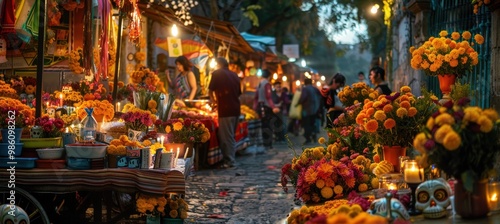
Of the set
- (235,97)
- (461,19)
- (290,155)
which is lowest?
(290,155)

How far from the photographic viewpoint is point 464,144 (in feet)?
16.4

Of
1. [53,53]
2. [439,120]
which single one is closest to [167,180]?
[439,120]

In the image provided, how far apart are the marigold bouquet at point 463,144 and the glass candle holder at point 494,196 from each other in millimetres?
469

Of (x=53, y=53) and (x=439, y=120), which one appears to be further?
(x=53, y=53)

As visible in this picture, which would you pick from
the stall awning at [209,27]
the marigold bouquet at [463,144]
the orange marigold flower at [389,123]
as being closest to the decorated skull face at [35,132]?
the orange marigold flower at [389,123]

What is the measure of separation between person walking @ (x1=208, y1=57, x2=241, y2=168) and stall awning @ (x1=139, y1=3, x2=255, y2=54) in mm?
2186

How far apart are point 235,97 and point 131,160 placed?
8023 mm

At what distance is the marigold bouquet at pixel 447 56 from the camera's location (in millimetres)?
8703

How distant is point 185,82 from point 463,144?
1290 cm

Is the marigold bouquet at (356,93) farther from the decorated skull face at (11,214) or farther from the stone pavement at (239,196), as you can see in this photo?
the decorated skull face at (11,214)

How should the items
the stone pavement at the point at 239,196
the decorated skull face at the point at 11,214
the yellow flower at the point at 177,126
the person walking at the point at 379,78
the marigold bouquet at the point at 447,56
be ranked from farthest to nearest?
the person walking at the point at 379,78 → the yellow flower at the point at 177,126 → the stone pavement at the point at 239,196 → the marigold bouquet at the point at 447,56 → the decorated skull face at the point at 11,214

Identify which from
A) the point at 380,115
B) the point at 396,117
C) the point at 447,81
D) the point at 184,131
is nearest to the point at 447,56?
the point at 447,81

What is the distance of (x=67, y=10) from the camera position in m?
12.2

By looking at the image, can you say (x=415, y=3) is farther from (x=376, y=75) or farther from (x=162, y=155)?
(x=162, y=155)
